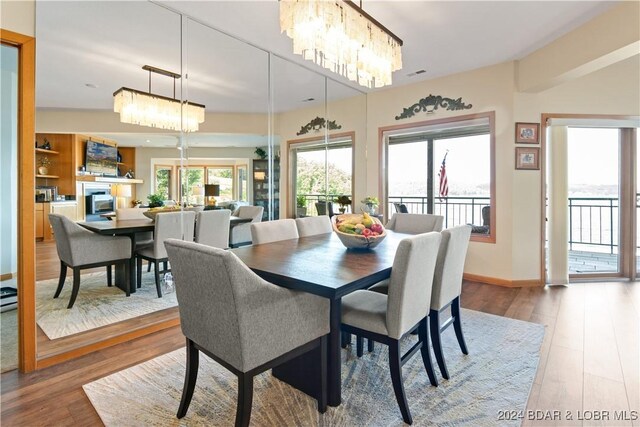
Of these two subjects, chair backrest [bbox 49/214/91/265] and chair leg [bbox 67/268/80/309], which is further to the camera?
chair leg [bbox 67/268/80/309]

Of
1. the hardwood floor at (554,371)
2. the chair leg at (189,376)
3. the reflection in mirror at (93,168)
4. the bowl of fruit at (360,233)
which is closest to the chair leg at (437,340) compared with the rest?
the hardwood floor at (554,371)

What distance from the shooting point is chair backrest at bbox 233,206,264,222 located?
373 cm

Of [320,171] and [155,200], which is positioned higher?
[320,171]

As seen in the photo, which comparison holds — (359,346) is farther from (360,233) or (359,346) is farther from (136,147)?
(136,147)

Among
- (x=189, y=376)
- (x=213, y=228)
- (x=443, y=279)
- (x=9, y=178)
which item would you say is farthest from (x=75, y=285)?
(x=443, y=279)

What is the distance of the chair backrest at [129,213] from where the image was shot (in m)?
2.98

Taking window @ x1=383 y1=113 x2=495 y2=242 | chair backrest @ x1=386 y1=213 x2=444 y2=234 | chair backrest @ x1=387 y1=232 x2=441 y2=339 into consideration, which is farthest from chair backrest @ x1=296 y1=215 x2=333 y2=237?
window @ x1=383 y1=113 x2=495 y2=242

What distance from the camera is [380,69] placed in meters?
2.36

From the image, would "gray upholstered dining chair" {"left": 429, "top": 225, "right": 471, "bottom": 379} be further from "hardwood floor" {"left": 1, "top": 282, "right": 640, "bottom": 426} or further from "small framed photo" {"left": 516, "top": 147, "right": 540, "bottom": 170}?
"small framed photo" {"left": 516, "top": 147, "right": 540, "bottom": 170}

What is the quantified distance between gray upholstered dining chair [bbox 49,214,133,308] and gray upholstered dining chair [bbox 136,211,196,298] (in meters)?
0.23

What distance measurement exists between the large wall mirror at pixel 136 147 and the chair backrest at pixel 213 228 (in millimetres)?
75

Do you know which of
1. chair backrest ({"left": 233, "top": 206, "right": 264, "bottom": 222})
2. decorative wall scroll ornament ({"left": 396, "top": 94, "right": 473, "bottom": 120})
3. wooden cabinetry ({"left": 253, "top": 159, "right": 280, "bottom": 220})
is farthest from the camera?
decorative wall scroll ornament ({"left": 396, "top": 94, "right": 473, "bottom": 120})

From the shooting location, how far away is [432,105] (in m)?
4.60

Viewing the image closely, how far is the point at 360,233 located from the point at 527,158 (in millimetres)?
3048
